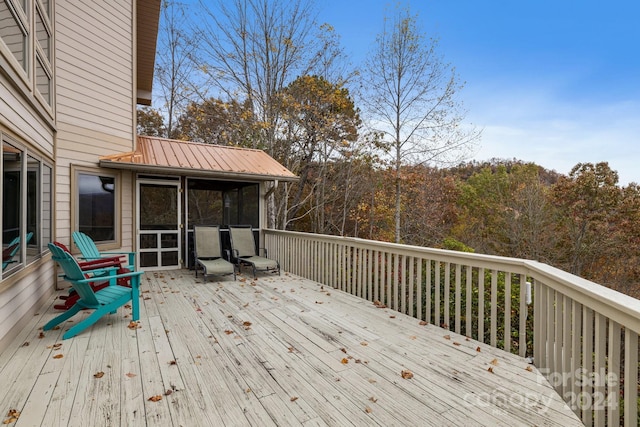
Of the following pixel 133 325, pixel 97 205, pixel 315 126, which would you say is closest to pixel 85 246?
pixel 97 205

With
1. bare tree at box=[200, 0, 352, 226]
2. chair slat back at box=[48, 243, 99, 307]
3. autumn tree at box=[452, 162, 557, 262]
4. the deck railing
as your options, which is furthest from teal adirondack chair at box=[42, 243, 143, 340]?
autumn tree at box=[452, 162, 557, 262]

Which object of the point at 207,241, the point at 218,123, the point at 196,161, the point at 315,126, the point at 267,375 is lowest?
the point at 267,375

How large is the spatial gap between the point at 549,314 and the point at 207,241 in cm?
596

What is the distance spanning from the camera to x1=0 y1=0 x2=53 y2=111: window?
3068 millimetres

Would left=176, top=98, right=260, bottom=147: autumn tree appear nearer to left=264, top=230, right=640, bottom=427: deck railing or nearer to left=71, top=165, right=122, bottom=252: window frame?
left=71, top=165, right=122, bottom=252: window frame

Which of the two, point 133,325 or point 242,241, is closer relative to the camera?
point 133,325

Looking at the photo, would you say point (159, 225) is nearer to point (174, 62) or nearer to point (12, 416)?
point (12, 416)

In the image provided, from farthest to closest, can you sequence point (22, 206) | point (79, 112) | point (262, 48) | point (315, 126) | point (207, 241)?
point (315, 126) → point (262, 48) → point (207, 241) → point (79, 112) → point (22, 206)

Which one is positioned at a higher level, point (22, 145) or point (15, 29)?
A: point (15, 29)

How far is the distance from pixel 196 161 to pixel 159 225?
158 cm

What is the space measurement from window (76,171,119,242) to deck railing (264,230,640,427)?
4.24 m

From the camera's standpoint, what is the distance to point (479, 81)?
422 inches

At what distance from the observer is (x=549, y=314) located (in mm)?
2381

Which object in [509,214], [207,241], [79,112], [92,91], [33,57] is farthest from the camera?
[509,214]
